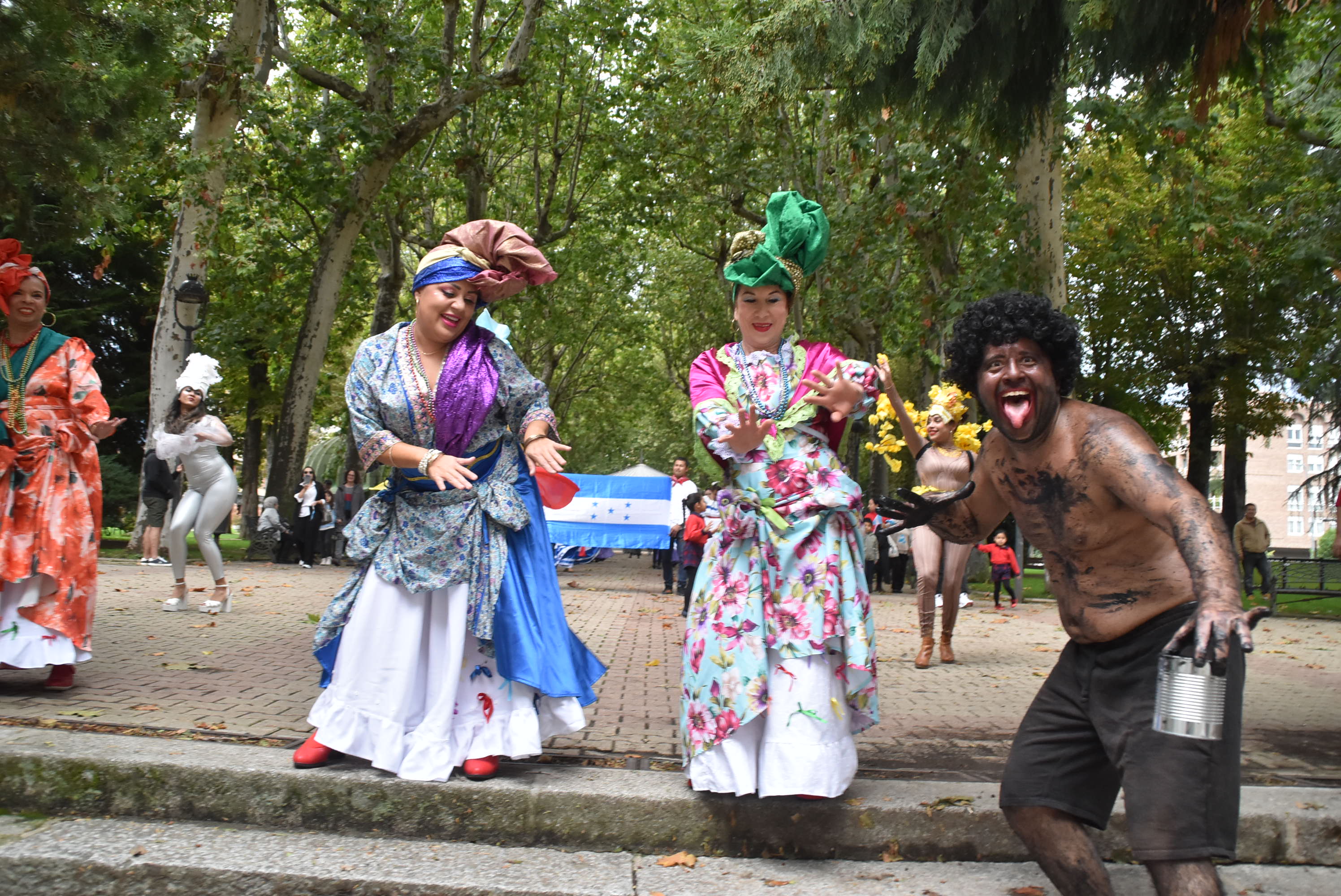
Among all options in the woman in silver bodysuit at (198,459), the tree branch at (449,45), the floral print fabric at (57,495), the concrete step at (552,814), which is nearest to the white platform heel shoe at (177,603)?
the woman in silver bodysuit at (198,459)

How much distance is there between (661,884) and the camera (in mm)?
3379

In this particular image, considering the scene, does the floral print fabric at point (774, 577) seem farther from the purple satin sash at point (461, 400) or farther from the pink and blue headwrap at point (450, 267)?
the pink and blue headwrap at point (450, 267)

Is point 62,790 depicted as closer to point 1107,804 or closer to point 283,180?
point 1107,804

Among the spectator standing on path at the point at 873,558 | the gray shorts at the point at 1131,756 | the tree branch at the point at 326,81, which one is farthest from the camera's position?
the spectator standing on path at the point at 873,558

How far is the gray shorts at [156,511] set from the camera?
15.6m

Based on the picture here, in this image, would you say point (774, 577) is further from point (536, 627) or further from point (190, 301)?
point (190, 301)

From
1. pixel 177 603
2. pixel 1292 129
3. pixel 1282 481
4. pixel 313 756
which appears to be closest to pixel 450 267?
pixel 313 756

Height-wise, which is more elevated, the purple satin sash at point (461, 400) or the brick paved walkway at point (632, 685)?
the purple satin sash at point (461, 400)

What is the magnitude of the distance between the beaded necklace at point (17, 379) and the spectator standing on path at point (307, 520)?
12.8m

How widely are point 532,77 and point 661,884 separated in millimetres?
18174

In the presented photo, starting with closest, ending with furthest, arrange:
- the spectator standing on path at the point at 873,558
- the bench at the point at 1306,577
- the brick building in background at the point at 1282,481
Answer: the spectator standing on path at the point at 873,558 → the bench at the point at 1306,577 → the brick building in background at the point at 1282,481

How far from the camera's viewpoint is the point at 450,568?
13.3ft

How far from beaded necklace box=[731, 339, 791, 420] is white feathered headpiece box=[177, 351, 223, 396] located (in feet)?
18.8

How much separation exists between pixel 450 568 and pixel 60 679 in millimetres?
2536
